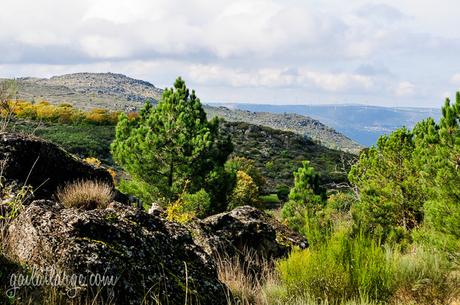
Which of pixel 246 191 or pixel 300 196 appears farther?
pixel 246 191

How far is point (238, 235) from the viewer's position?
7.61 meters

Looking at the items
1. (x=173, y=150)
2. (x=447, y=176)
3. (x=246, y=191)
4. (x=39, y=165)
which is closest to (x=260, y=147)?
(x=246, y=191)

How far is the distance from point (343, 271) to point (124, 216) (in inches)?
99.5

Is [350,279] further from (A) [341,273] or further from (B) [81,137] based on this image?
(B) [81,137]

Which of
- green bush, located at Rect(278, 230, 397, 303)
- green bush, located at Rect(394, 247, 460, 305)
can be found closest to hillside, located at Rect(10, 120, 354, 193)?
green bush, located at Rect(394, 247, 460, 305)

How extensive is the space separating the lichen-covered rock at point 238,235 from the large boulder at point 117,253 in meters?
1.99

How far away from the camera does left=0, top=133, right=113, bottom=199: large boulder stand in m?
7.41

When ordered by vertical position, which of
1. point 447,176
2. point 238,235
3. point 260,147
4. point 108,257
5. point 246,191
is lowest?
point 260,147

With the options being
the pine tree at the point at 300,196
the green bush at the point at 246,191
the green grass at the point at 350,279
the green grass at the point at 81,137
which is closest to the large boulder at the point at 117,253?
the green grass at the point at 350,279

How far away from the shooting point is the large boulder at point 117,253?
12.7 ft

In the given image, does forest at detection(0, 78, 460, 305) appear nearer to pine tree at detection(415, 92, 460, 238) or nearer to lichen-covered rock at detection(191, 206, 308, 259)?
pine tree at detection(415, 92, 460, 238)

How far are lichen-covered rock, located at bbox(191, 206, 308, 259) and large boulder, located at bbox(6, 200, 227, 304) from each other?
78.4 inches

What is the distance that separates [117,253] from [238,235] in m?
3.75

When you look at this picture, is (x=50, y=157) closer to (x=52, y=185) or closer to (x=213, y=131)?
(x=52, y=185)
